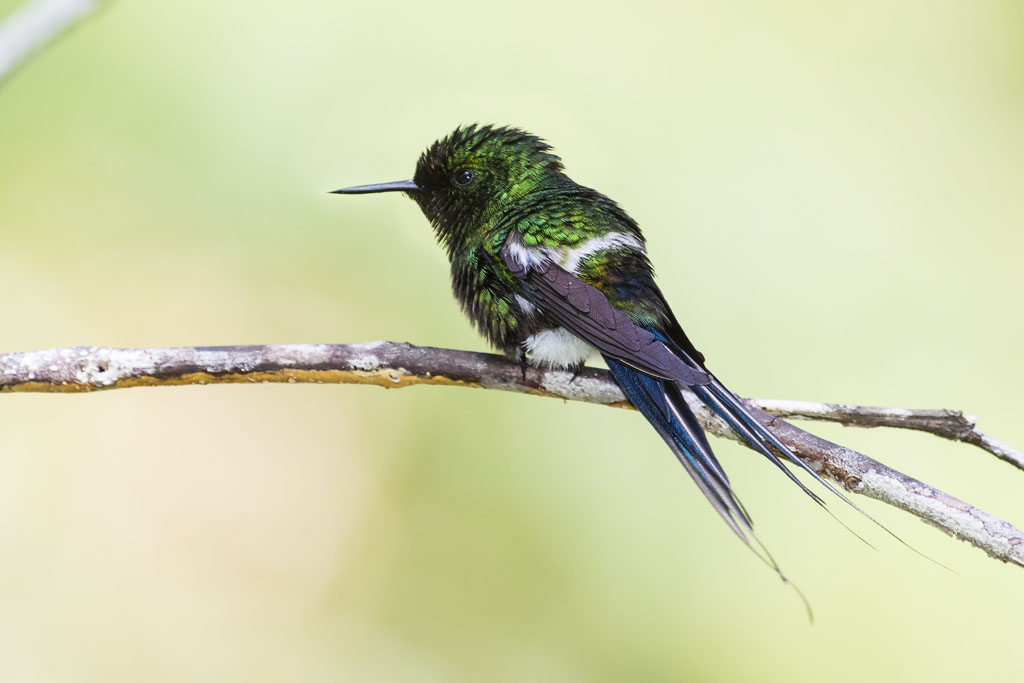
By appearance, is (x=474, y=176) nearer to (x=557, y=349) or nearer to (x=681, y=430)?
(x=557, y=349)

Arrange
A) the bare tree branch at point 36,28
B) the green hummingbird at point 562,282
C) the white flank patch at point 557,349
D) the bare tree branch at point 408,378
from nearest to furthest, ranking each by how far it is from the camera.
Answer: the bare tree branch at point 36,28, the bare tree branch at point 408,378, the green hummingbird at point 562,282, the white flank patch at point 557,349

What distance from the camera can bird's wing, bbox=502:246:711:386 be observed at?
219 cm

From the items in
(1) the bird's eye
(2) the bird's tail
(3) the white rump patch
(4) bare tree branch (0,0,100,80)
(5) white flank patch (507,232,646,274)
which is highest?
(1) the bird's eye

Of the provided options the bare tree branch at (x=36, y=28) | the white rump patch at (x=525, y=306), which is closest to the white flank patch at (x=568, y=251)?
the white rump patch at (x=525, y=306)

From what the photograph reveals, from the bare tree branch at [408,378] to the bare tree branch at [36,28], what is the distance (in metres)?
0.80

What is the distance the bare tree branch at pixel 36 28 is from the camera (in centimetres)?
172

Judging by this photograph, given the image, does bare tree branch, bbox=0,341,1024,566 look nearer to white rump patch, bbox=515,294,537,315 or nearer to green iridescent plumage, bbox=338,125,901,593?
green iridescent plumage, bbox=338,125,901,593

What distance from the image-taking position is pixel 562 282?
2535mm

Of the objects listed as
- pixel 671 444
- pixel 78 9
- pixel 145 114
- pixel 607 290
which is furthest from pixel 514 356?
pixel 145 114

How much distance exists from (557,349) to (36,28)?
5.16ft

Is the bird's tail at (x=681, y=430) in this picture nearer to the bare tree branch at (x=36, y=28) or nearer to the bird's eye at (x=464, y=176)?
the bird's eye at (x=464, y=176)

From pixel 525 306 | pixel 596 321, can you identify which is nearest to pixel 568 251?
pixel 525 306

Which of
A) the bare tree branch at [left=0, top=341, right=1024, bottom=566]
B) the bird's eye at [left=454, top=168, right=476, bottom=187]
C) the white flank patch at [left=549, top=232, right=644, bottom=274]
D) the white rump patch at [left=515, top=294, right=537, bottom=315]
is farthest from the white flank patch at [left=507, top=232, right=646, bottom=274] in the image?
the bird's eye at [left=454, top=168, right=476, bottom=187]

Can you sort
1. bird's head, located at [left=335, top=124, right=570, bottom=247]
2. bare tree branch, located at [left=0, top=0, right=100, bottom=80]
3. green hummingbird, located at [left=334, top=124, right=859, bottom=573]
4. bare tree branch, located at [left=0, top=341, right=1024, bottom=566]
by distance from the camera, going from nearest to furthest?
bare tree branch, located at [left=0, top=0, right=100, bottom=80] → bare tree branch, located at [left=0, top=341, right=1024, bottom=566] → green hummingbird, located at [left=334, top=124, right=859, bottom=573] → bird's head, located at [left=335, top=124, right=570, bottom=247]
